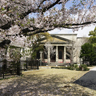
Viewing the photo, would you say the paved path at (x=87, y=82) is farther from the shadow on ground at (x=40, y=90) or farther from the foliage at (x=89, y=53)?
the foliage at (x=89, y=53)

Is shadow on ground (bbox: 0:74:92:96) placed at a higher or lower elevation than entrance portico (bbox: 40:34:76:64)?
lower

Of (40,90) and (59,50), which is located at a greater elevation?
(59,50)

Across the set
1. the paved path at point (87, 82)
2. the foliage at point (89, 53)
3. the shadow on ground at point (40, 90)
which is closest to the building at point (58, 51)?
the foliage at point (89, 53)

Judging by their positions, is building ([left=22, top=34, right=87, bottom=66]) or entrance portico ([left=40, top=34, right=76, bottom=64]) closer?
building ([left=22, top=34, right=87, bottom=66])

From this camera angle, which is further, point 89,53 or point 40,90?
point 89,53

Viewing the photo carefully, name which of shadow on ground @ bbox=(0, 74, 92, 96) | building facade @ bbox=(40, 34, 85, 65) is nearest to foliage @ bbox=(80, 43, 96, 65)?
building facade @ bbox=(40, 34, 85, 65)

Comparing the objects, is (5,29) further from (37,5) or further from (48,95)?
(48,95)

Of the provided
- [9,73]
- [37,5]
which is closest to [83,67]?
[9,73]

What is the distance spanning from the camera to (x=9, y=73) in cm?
1223

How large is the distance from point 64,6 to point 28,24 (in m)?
2.18

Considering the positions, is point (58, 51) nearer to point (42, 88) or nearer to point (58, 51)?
point (58, 51)

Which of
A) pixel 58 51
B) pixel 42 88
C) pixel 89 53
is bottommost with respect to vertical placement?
pixel 42 88

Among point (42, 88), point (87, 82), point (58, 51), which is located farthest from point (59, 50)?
point (42, 88)

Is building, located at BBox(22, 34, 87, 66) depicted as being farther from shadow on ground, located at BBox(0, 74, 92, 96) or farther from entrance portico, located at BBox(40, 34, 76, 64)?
shadow on ground, located at BBox(0, 74, 92, 96)
